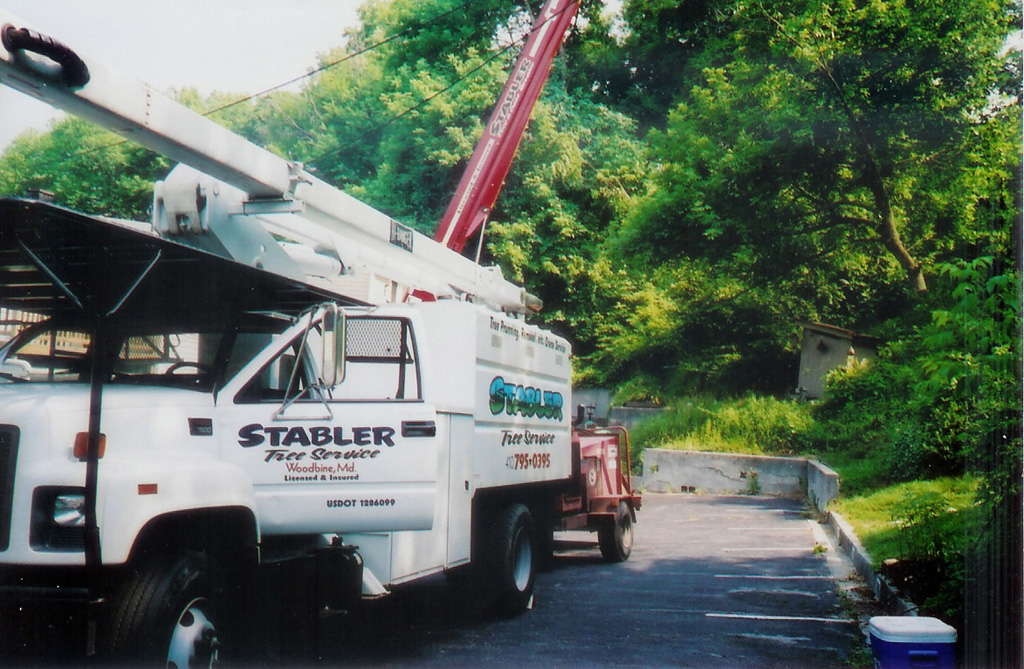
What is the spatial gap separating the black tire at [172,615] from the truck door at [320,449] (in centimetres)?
75

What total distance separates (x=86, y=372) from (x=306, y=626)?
77.2 inches

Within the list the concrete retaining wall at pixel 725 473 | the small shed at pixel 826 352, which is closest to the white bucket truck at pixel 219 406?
the concrete retaining wall at pixel 725 473

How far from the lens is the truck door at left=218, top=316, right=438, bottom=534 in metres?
5.44

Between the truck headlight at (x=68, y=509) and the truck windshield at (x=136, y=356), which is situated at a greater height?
the truck windshield at (x=136, y=356)

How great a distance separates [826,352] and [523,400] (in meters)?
17.0

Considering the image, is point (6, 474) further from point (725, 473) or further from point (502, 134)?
point (725, 473)

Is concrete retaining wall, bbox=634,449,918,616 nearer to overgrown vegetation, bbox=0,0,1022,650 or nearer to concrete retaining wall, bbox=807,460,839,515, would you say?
concrete retaining wall, bbox=807,460,839,515

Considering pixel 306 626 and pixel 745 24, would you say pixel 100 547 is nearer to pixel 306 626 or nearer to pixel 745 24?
pixel 306 626

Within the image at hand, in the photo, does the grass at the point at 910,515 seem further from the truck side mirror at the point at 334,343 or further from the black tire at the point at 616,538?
the truck side mirror at the point at 334,343

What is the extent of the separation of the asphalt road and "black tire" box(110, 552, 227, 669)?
1503mm

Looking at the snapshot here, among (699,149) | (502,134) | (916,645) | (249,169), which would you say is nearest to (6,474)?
(249,169)

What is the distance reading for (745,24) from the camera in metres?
18.7

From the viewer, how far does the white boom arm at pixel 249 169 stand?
464 cm

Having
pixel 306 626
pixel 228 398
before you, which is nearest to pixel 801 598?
pixel 306 626
